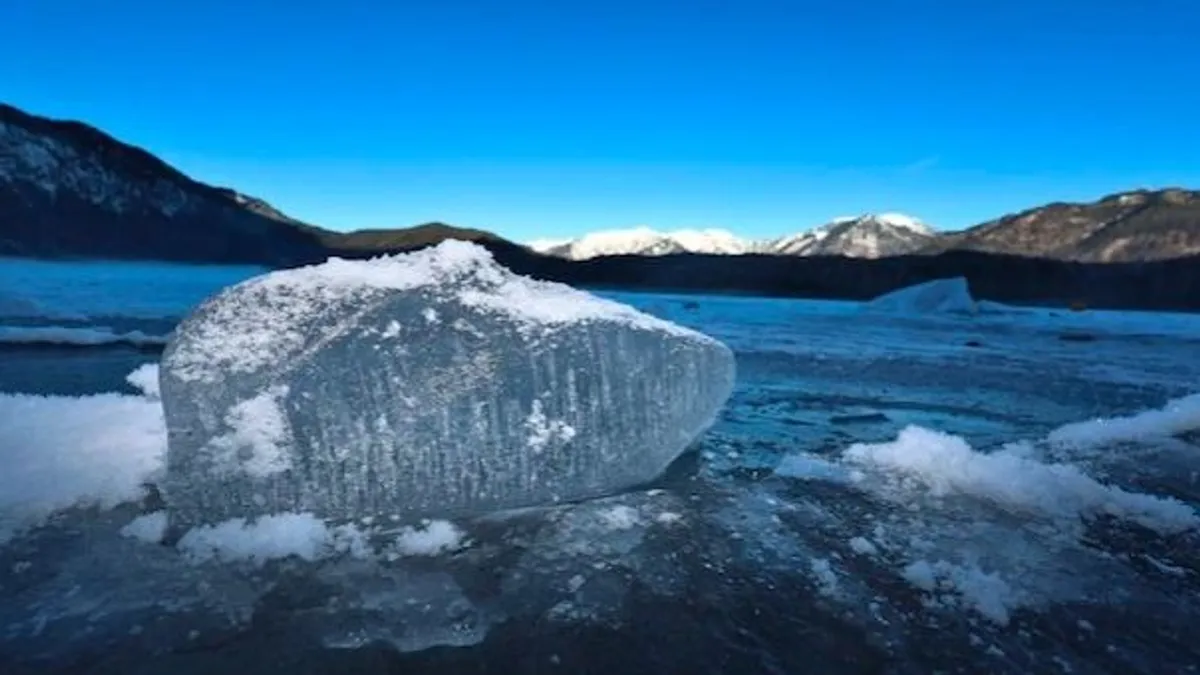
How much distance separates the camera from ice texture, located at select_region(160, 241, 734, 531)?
9.36 ft

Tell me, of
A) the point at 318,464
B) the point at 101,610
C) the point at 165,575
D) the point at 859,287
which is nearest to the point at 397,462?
the point at 318,464

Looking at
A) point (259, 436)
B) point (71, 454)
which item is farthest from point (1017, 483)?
point (71, 454)

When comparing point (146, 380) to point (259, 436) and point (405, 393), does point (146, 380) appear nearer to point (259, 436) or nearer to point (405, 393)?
point (259, 436)

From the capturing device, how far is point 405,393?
9.89 feet

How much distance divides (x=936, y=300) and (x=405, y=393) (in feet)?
92.9

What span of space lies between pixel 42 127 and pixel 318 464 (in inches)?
5597

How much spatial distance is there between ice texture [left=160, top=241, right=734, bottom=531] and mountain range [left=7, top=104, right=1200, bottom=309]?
191 feet

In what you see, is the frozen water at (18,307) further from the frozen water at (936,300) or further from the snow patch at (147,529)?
the frozen water at (936,300)

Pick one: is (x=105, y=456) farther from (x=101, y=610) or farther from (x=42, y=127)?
(x=42, y=127)

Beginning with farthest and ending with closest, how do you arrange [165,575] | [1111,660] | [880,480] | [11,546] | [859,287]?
1. [859,287]
2. [880,480]
3. [11,546]
4. [165,575]
5. [1111,660]

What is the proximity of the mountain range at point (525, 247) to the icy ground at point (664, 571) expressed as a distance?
57.3 m

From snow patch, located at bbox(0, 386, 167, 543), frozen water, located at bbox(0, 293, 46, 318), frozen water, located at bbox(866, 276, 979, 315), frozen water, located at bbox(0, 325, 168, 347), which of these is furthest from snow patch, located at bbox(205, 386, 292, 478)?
frozen water, located at bbox(866, 276, 979, 315)

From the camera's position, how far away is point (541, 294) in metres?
3.46

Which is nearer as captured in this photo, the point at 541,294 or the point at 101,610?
the point at 101,610
